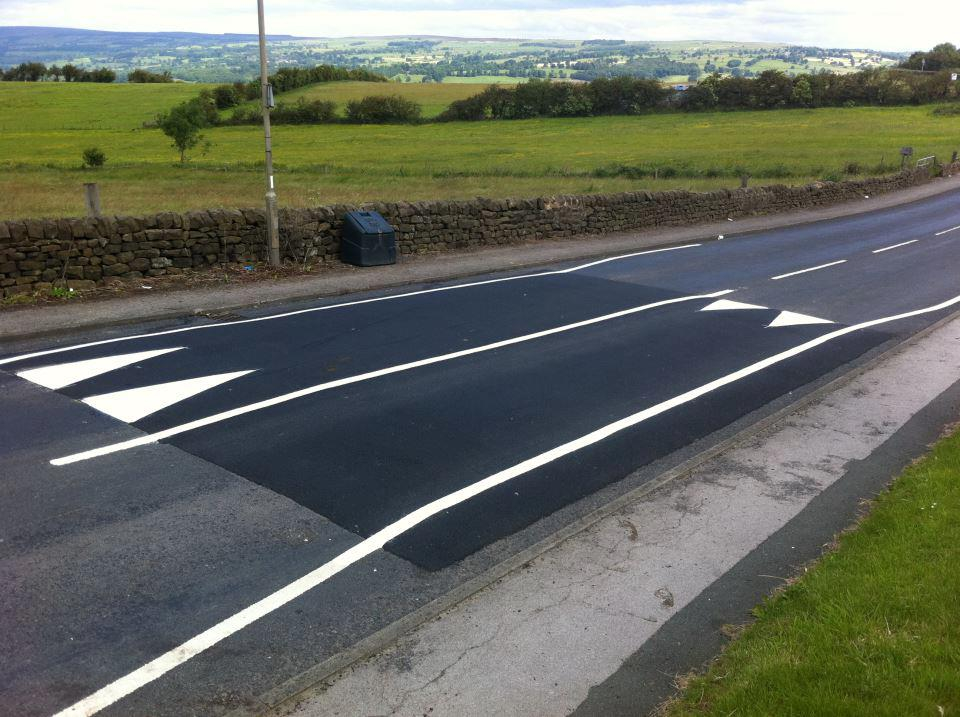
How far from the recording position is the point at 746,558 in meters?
6.57

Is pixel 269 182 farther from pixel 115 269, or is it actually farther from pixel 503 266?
pixel 503 266

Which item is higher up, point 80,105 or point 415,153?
point 80,105

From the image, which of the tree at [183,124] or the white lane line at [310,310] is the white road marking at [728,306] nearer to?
the white lane line at [310,310]

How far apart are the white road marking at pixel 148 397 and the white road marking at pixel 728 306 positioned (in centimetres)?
863

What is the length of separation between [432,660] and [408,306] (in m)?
9.95

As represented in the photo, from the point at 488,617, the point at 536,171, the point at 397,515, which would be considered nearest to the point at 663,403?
the point at 397,515

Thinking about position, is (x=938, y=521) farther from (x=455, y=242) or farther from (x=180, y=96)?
(x=180, y=96)

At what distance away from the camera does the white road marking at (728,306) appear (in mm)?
15430

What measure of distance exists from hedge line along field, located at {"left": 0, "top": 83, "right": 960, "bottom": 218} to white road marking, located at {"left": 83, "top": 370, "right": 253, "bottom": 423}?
18.4m

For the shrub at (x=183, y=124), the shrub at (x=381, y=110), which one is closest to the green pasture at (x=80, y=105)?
the shrub at (x=381, y=110)

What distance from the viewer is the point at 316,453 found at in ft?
26.8

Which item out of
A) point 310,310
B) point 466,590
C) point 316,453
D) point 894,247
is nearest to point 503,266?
point 310,310

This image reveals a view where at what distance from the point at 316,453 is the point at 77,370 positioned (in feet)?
12.9

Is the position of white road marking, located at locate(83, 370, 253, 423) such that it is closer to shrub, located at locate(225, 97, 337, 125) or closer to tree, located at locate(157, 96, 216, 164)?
tree, located at locate(157, 96, 216, 164)
